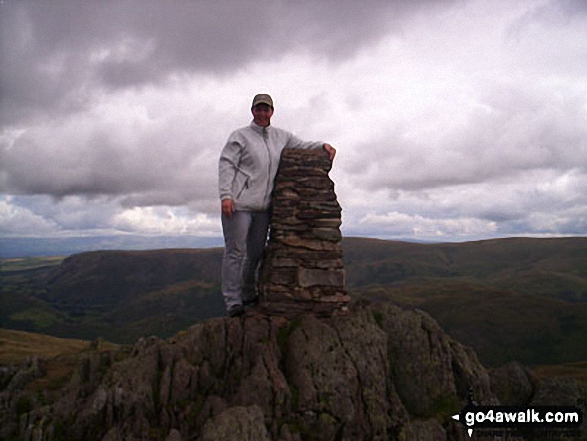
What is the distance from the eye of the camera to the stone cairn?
1919cm

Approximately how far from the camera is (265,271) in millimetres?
19781

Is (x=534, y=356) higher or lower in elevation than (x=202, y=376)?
lower

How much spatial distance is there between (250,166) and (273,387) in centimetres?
988

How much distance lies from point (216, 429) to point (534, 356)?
15088cm

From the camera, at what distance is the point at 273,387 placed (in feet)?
53.2

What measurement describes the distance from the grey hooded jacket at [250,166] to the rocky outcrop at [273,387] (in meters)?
5.77

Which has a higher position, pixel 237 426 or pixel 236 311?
pixel 236 311

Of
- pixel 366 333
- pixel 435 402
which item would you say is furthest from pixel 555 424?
pixel 366 333

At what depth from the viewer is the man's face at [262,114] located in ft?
60.3

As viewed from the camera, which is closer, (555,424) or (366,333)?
(366,333)

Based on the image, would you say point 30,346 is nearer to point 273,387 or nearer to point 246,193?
point 246,193

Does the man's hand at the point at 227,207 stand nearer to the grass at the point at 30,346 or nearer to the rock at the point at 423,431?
the rock at the point at 423,431

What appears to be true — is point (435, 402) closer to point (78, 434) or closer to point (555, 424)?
point (555, 424)

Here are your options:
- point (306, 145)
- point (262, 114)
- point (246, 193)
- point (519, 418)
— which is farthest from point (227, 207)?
point (519, 418)
